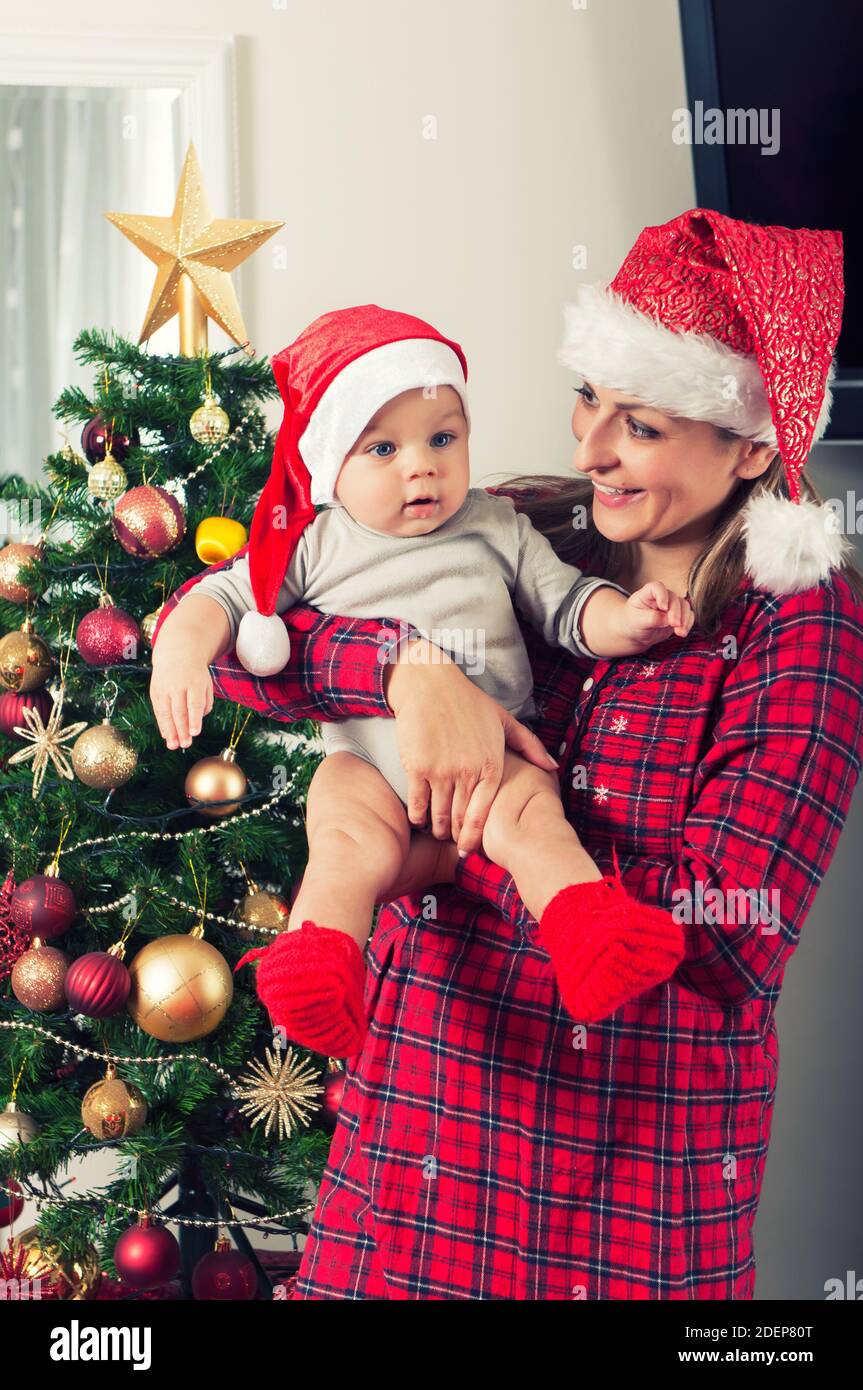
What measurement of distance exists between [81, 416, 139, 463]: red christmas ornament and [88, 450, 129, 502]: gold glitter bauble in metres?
0.03

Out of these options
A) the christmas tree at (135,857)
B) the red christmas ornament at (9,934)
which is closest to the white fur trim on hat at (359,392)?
the christmas tree at (135,857)

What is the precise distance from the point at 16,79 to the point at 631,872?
175 cm

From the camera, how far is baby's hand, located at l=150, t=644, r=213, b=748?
1257mm

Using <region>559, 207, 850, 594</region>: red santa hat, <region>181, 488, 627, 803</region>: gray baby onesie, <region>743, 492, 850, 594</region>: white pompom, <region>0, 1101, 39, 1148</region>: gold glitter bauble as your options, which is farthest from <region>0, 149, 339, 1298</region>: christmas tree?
<region>743, 492, 850, 594</region>: white pompom

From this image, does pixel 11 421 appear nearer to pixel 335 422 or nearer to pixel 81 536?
pixel 81 536

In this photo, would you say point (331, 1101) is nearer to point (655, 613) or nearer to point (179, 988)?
point (179, 988)

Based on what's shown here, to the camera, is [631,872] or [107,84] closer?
[631,872]

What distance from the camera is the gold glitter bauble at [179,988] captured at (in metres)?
1.65

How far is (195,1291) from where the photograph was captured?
5.91 feet

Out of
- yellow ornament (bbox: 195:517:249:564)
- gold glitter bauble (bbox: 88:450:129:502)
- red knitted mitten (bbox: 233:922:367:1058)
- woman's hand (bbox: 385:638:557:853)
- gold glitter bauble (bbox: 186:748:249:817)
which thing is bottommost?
red knitted mitten (bbox: 233:922:367:1058)

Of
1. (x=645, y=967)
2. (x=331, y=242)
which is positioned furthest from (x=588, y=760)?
(x=331, y=242)

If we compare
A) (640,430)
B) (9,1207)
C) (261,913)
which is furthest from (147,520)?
(9,1207)

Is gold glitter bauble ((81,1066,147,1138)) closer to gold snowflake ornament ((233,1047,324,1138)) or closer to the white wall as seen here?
gold snowflake ornament ((233,1047,324,1138))

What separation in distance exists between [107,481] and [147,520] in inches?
4.2
